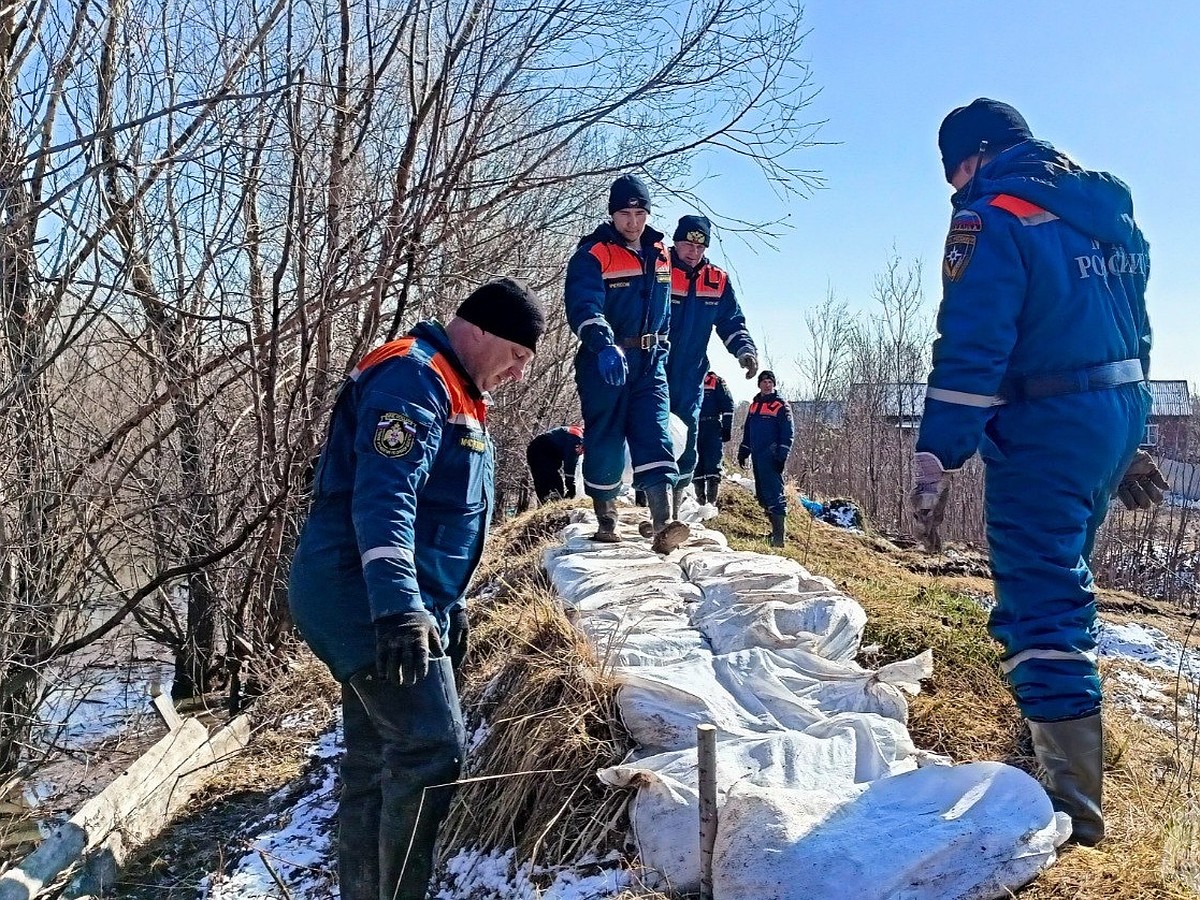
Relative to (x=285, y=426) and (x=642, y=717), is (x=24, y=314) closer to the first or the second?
(x=285, y=426)

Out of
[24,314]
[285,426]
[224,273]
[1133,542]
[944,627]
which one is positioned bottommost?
[1133,542]

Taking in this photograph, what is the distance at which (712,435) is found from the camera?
9539mm

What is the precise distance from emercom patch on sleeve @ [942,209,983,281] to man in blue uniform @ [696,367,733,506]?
22.1 ft

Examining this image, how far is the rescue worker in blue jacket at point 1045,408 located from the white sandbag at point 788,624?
987 mm

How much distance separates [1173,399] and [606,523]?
37533 mm

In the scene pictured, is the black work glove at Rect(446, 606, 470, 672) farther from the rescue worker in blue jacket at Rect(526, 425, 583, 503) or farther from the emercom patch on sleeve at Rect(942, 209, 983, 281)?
Answer: the rescue worker in blue jacket at Rect(526, 425, 583, 503)

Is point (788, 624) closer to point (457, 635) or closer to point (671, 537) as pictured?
point (671, 537)

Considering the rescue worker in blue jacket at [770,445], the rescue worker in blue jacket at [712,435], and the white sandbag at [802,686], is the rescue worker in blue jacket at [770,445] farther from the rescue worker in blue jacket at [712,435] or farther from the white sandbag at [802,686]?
the white sandbag at [802,686]

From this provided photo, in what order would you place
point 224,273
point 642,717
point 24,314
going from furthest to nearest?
point 224,273 → point 24,314 → point 642,717

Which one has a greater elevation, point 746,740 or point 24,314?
point 24,314

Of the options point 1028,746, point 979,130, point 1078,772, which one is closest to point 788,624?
point 1028,746

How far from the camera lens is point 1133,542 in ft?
55.9

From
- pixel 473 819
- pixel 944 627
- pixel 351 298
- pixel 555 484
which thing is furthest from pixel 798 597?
pixel 555 484

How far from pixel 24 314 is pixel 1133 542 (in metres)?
18.1
